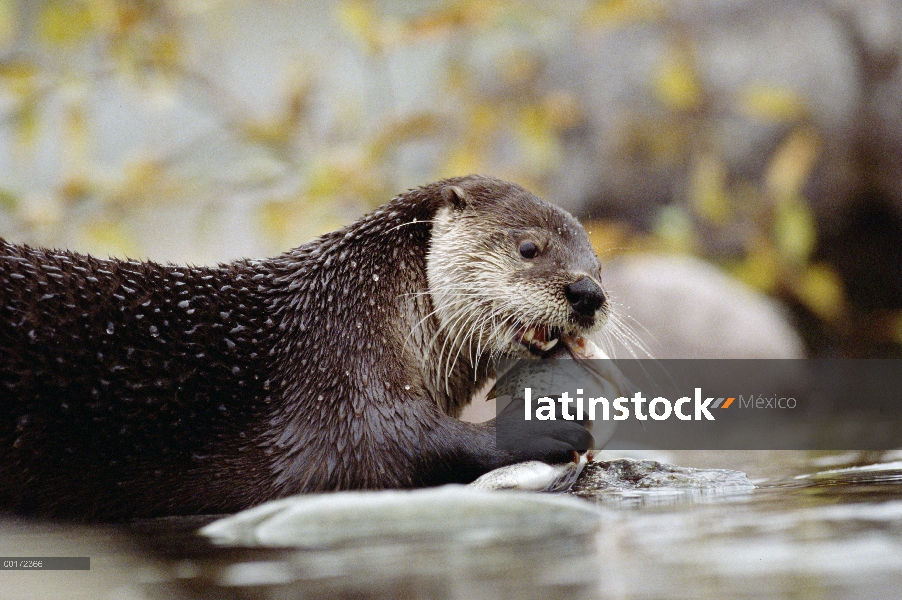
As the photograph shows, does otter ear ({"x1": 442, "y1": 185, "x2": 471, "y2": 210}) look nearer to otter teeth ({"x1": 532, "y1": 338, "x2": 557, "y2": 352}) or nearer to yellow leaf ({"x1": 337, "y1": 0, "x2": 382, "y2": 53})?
otter teeth ({"x1": 532, "y1": 338, "x2": 557, "y2": 352})

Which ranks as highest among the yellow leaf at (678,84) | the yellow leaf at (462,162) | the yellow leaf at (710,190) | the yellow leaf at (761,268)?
the yellow leaf at (678,84)

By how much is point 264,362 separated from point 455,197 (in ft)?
2.18

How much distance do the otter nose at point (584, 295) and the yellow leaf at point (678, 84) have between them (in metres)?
3.63

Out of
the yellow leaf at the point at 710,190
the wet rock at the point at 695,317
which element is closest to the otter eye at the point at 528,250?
the wet rock at the point at 695,317

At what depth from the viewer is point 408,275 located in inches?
93.0

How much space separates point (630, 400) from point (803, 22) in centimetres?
398

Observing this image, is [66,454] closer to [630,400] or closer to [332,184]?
[630,400]

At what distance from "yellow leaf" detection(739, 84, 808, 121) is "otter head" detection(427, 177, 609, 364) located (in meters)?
3.38

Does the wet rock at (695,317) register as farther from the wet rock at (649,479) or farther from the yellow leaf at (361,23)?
the wet rock at (649,479)

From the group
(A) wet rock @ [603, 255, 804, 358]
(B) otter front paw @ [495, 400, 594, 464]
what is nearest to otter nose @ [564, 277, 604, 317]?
(B) otter front paw @ [495, 400, 594, 464]

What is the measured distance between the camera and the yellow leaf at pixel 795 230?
5.23 metres

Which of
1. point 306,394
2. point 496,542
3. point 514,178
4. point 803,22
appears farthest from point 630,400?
point 803,22

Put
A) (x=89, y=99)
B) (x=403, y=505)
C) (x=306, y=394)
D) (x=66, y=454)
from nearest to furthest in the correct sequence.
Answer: (x=403, y=505) < (x=66, y=454) < (x=306, y=394) < (x=89, y=99)

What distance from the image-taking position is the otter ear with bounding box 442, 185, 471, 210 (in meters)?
2.46
